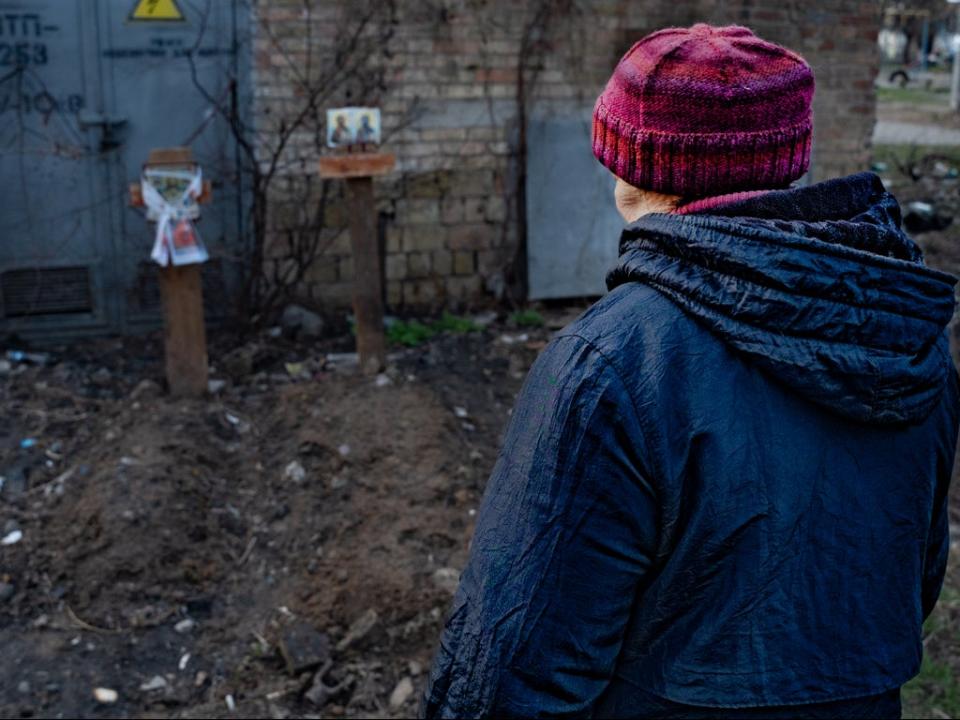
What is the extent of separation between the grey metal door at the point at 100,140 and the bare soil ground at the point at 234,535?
0.63 metres

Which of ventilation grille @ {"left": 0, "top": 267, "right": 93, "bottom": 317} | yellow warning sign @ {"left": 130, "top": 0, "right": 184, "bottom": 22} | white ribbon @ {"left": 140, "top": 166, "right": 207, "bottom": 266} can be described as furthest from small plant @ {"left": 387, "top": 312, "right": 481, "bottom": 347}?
yellow warning sign @ {"left": 130, "top": 0, "right": 184, "bottom": 22}

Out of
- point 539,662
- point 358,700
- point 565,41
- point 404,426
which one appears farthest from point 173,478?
point 565,41

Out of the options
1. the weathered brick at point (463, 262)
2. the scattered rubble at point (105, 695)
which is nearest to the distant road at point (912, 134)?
the weathered brick at point (463, 262)

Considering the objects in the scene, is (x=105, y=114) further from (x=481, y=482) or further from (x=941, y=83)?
(x=941, y=83)

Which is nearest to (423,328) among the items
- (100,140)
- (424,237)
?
(424,237)

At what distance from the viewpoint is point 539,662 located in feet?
4.45

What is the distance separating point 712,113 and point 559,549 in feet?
1.87

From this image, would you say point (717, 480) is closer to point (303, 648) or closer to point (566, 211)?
point (303, 648)

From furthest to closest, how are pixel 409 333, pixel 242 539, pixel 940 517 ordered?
pixel 409 333, pixel 242 539, pixel 940 517

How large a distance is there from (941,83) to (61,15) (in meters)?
29.1

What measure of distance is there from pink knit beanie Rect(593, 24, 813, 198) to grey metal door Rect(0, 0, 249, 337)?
207 inches

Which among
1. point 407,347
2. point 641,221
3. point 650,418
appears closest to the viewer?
point 650,418

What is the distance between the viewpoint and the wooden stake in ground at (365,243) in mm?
5270

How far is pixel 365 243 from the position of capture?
5.41 meters
